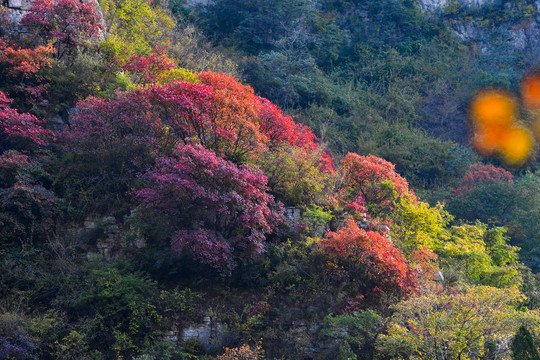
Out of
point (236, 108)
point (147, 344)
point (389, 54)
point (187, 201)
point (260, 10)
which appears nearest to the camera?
point (147, 344)

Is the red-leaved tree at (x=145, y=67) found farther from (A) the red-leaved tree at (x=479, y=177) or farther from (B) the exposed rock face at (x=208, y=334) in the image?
(A) the red-leaved tree at (x=479, y=177)

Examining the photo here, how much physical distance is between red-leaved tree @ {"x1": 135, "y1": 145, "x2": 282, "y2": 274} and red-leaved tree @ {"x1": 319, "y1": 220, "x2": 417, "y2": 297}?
5.81ft

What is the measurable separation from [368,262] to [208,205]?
4.19 meters

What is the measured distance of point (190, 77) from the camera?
16.3 m

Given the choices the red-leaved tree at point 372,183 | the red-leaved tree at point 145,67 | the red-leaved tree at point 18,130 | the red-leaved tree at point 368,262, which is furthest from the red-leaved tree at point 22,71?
the red-leaved tree at point 372,183

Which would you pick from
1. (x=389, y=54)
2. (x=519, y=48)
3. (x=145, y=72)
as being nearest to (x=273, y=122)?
(x=145, y=72)

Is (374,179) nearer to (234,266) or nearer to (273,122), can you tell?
(273,122)

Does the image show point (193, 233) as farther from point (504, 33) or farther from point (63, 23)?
point (504, 33)

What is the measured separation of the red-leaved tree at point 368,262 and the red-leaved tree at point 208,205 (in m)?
1.77

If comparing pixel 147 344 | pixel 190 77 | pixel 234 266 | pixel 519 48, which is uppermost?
pixel 519 48

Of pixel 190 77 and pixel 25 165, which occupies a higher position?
pixel 190 77

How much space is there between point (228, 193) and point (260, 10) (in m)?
19.4

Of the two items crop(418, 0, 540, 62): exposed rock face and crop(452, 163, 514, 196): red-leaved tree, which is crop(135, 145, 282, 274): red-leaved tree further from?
crop(418, 0, 540, 62): exposed rock face

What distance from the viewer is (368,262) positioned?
11.9 meters
